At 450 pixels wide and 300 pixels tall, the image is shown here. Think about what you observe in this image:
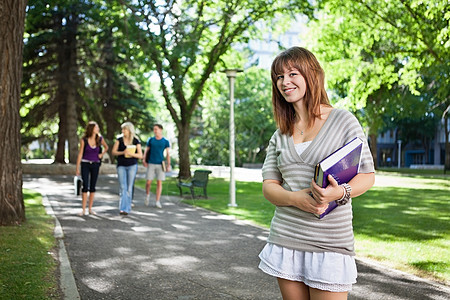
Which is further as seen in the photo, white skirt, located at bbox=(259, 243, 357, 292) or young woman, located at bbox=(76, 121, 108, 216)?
young woman, located at bbox=(76, 121, 108, 216)

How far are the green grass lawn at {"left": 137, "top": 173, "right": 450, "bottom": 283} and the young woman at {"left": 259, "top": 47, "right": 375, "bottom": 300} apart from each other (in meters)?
4.31

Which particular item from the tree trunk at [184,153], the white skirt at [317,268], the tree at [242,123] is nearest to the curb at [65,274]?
the white skirt at [317,268]

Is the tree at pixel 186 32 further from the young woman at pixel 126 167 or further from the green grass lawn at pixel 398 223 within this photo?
the young woman at pixel 126 167

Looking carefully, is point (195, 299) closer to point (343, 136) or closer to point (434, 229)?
point (343, 136)

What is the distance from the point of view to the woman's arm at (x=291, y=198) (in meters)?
2.27

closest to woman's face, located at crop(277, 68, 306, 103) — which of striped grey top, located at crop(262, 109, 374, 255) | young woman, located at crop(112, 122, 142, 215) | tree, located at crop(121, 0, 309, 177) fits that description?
striped grey top, located at crop(262, 109, 374, 255)

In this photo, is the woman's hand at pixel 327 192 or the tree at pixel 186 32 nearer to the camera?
the woman's hand at pixel 327 192

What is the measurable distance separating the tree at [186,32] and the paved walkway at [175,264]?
983 centimetres

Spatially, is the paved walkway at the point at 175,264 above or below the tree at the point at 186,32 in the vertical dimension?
below

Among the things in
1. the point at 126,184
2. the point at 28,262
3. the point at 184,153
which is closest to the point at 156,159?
the point at 126,184

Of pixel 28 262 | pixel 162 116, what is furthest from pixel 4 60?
pixel 162 116

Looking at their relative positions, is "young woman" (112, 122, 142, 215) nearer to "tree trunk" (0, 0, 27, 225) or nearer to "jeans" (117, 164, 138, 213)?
"jeans" (117, 164, 138, 213)

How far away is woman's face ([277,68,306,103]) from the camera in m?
2.47

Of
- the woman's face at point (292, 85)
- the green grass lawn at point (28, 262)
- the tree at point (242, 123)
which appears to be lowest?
the green grass lawn at point (28, 262)
